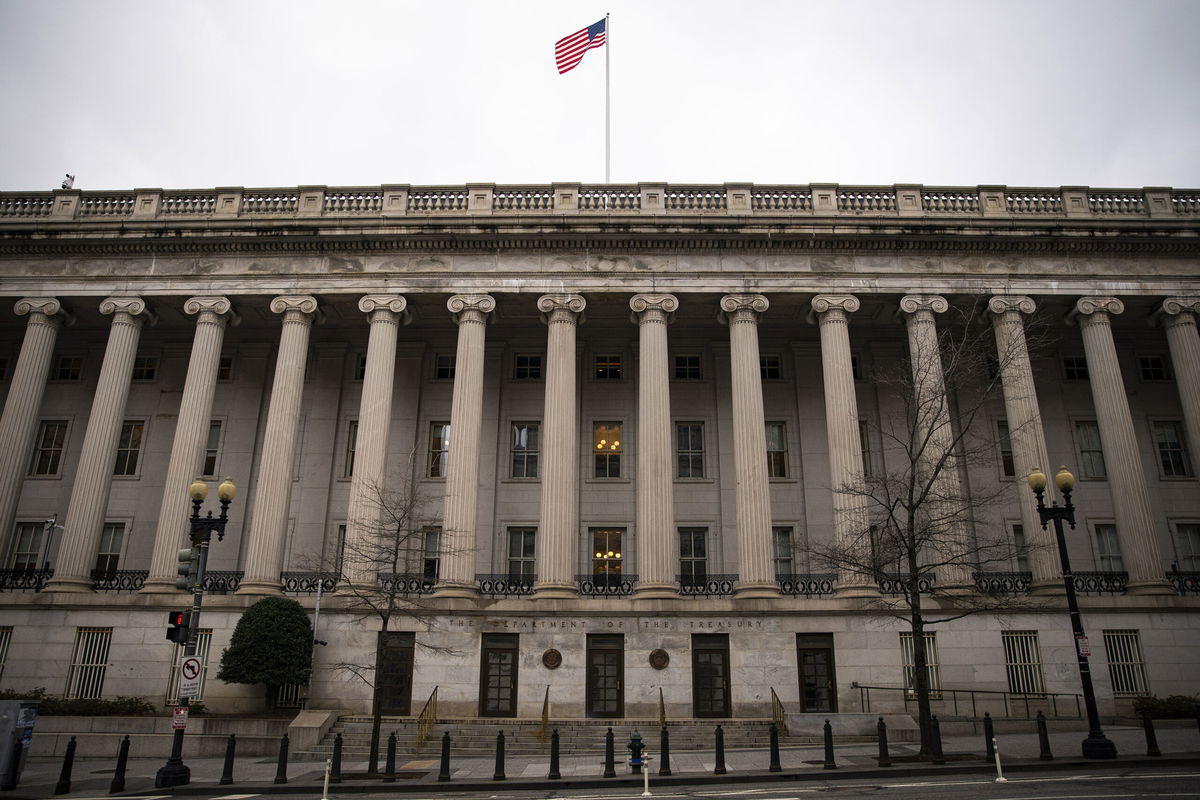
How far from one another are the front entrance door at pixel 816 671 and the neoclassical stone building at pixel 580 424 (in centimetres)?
8

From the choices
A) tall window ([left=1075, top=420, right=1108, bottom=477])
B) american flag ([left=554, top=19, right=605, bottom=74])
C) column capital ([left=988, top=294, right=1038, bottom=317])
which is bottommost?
tall window ([left=1075, top=420, right=1108, bottom=477])

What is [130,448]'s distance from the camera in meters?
31.2

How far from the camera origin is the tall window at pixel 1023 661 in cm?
2330

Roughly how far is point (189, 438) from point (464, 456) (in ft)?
29.3

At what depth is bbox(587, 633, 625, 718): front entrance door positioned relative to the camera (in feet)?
76.7

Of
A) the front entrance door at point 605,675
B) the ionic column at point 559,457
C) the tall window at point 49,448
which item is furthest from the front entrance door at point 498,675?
the tall window at point 49,448

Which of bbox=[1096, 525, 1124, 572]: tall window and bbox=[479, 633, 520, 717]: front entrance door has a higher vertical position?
bbox=[1096, 525, 1124, 572]: tall window

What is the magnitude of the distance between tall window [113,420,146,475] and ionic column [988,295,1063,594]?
30.4 m

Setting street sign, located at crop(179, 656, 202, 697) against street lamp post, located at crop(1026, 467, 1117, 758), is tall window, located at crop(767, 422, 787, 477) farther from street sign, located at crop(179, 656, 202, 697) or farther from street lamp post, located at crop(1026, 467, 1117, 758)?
street sign, located at crop(179, 656, 202, 697)

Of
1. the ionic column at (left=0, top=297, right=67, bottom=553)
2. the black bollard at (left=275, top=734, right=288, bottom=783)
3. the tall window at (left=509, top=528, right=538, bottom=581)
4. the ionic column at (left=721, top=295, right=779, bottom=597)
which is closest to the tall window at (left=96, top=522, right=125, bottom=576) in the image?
the ionic column at (left=0, top=297, right=67, bottom=553)

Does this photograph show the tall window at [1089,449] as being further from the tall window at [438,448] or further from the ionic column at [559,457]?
the tall window at [438,448]

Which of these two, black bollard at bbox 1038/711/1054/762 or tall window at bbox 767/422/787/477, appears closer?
black bollard at bbox 1038/711/1054/762

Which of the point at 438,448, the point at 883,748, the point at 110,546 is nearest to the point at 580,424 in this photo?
the point at 438,448

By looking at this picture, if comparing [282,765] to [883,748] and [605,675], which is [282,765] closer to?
[605,675]
